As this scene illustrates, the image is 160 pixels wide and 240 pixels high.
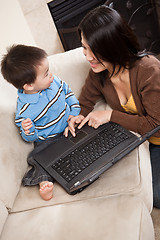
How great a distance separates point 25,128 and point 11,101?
0.20 metres

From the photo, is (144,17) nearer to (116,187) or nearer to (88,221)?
(116,187)

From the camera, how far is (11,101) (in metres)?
1.37

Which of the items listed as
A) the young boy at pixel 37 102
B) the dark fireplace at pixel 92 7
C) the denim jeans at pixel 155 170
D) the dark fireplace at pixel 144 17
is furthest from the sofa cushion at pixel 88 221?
the dark fireplace at pixel 144 17

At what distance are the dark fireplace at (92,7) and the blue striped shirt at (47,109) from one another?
108 cm

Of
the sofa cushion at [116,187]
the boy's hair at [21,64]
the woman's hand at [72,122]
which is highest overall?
the boy's hair at [21,64]

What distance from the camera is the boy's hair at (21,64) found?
3.99 ft

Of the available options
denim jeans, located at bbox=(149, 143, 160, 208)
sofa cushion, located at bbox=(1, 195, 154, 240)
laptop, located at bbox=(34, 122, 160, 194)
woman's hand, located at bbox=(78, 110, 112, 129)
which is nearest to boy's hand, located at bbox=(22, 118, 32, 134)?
laptop, located at bbox=(34, 122, 160, 194)

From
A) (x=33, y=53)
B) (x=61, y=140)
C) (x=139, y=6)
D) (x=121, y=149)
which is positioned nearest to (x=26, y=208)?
(x=61, y=140)

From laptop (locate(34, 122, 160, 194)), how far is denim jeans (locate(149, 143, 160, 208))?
11.3 inches

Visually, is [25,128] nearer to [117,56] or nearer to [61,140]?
[61,140]

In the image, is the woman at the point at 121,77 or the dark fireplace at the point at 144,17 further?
the dark fireplace at the point at 144,17

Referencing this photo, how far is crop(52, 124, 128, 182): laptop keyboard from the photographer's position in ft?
3.79

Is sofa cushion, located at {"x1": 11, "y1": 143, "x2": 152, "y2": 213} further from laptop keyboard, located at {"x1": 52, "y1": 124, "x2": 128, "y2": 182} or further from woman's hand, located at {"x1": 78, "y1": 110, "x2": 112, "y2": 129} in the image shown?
woman's hand, located at {"x1": 78, "y1": 110, "x2": 112, "y2": 129}

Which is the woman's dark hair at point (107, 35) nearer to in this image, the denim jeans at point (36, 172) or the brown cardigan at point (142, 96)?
the brown cardigan at point (142, 96)
